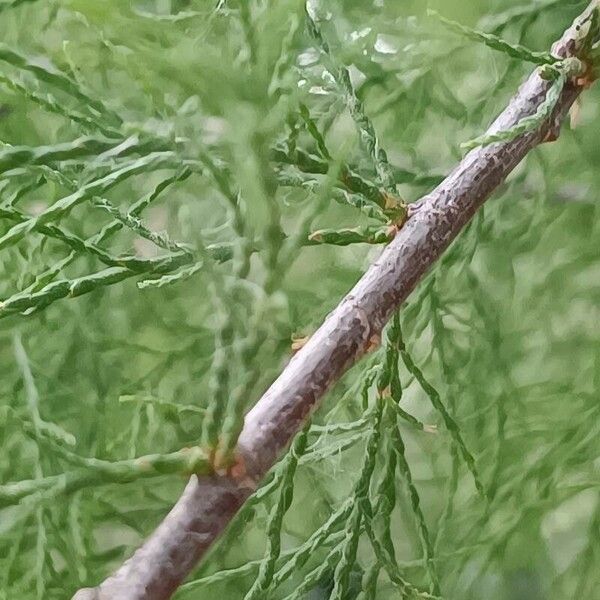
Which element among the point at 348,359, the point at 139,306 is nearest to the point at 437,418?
the point at 139,306

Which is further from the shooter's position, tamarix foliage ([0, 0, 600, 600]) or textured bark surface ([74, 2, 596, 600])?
tamarix foliage ([0, 0, 600, 600])

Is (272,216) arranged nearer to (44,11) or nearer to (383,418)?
(383,418)

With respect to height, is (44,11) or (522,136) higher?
(44,11)

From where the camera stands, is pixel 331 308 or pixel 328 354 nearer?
pixel 328 354

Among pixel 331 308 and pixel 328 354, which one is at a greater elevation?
pixel 331 308
